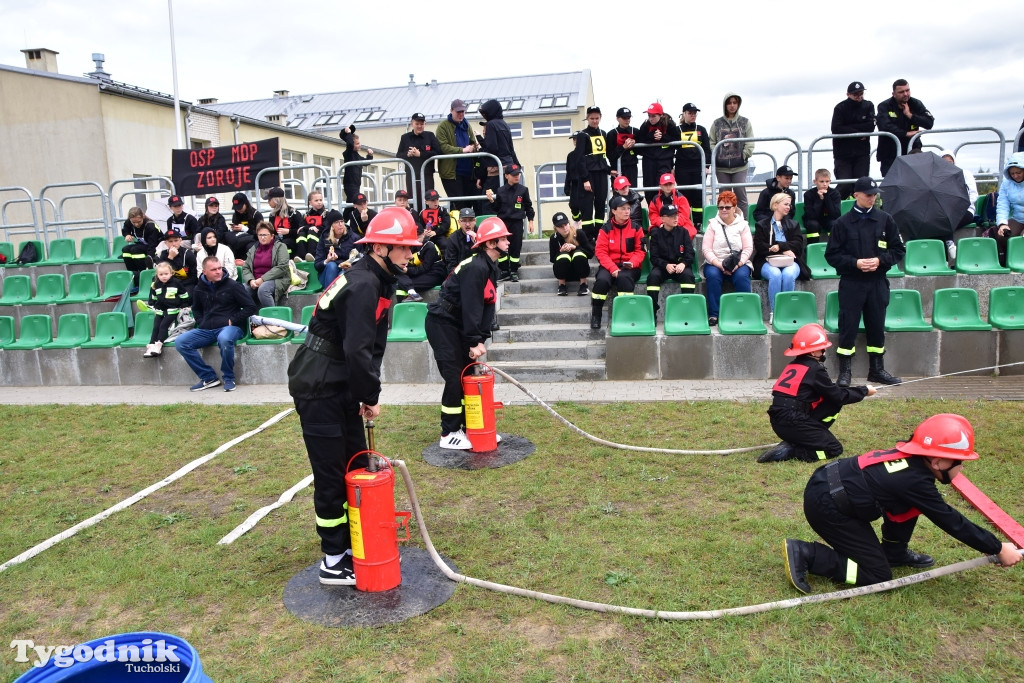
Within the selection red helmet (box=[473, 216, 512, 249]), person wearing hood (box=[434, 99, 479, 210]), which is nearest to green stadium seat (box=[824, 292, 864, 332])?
red helmet (box=[473, 216, 512, 249])

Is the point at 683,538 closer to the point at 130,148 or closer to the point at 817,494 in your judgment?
the point at 817,494

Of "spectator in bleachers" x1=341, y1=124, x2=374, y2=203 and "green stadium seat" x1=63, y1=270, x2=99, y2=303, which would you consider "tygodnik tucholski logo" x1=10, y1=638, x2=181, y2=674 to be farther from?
"green stadium seat" x1=63, y1=270, x2=99, y2=303

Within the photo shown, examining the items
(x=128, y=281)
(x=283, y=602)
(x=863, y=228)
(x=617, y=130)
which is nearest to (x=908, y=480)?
(x=283, y=602)

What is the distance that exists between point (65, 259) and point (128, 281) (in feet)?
10.3

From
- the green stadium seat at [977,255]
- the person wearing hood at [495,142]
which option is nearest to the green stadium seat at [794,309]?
the green stadium seat at [977,255]

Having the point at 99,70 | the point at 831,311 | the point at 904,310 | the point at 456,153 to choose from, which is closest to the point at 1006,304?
the point at 904,310

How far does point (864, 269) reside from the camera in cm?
876

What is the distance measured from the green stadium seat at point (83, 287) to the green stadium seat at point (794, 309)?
1183 centimetres

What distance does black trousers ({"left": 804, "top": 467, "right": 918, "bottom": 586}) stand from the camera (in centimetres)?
432

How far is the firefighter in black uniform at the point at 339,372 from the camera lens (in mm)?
4426

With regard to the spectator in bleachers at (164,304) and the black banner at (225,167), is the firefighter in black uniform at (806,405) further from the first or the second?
the black banner at (225,167)

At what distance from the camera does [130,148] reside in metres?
25.3

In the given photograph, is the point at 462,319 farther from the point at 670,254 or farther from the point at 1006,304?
the point at 1006,304

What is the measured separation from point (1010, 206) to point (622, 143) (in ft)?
19.7
